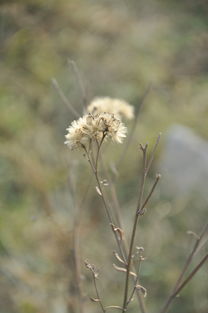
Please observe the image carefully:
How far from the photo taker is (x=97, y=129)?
1064 mm

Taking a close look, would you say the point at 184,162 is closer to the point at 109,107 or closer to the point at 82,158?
the point at 82,158

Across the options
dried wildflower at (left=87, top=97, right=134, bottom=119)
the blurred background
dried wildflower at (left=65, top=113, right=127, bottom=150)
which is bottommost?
dried wildflower at (left=65, top=113, right=127, bottom=150)

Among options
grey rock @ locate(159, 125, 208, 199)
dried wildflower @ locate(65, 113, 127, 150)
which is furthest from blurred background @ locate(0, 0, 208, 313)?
dried wildflower @ locate(65, 113, 127, 150)

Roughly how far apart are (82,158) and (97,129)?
3.28 m

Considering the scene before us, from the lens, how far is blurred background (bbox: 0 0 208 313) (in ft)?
9.37

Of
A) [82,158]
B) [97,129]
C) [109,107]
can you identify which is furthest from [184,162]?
[97,129]

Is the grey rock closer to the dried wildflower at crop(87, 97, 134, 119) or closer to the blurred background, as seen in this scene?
the blurred background

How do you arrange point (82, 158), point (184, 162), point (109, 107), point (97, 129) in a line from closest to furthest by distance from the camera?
point (97, 129)
point (109, 107)
point (82, 158)
point (184, 162)

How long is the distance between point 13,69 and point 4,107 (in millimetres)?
516

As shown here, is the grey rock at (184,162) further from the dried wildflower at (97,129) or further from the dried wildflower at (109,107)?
the dried wildflower at (97,129)

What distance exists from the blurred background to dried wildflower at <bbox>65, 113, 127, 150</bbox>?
1.39ft

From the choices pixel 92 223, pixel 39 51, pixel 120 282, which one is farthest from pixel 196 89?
pixel 120 282

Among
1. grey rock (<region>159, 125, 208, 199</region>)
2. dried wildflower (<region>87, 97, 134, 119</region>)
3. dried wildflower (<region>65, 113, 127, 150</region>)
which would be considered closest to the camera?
dried wildflower (<region>65, 113, 127, 150</region>)

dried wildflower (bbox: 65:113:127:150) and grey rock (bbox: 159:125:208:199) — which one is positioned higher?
grey rock (bbox: 159:125:208:199)
